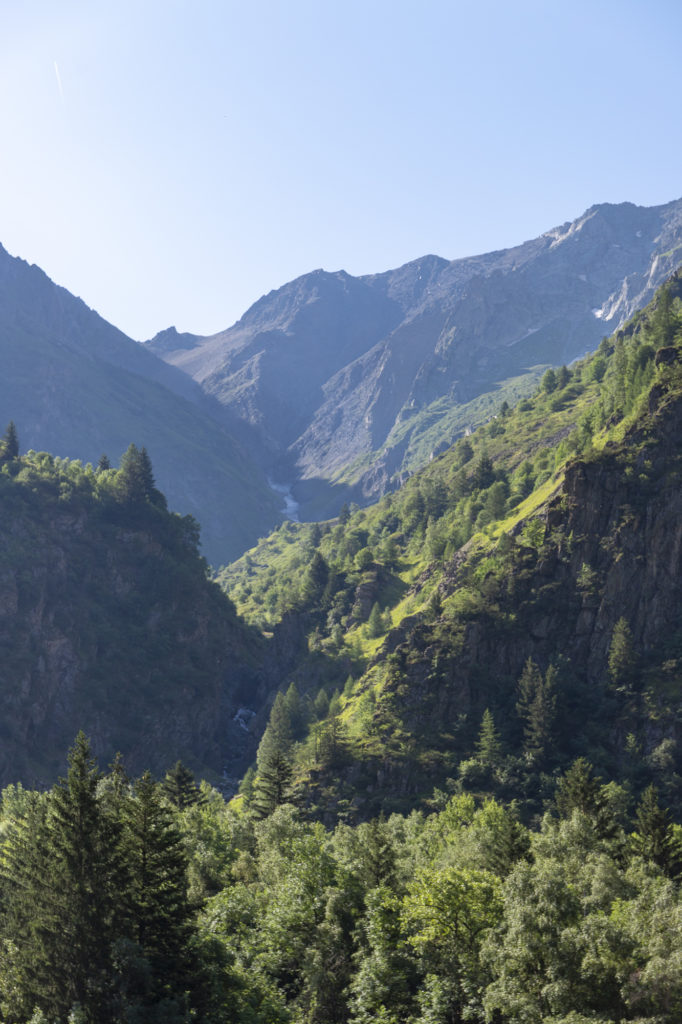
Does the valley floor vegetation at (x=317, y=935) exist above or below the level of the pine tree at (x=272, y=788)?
below

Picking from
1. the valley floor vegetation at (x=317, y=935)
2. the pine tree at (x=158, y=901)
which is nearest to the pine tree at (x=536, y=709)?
the valley floor vegetation at (x=317, y=935)

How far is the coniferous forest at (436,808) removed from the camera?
42594 millimetres

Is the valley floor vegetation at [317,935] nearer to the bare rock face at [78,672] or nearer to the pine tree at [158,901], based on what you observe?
the pine tree at [158,901]

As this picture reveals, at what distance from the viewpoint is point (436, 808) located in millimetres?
112188

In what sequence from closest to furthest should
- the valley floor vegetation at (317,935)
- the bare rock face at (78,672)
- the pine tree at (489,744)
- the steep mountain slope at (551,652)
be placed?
the valley floor vegetation at (317,935), the steep mountain slope at (551,652), the pine tree at (489,744), the bare rock face at (78,672)

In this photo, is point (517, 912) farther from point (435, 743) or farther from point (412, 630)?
point (412, 630)

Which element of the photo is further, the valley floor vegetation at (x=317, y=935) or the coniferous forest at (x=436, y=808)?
the coniferous forest at (x=436, y=808)

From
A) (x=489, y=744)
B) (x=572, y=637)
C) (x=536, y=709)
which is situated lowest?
(x=489, y=744)

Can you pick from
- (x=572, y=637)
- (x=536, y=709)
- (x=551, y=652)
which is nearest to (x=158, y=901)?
(x=536, y=709)

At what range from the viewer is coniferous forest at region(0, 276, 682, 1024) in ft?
140

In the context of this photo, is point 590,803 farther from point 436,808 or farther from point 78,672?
point 78,672

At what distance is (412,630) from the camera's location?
14600 centimetres

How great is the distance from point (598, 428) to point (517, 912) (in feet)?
462

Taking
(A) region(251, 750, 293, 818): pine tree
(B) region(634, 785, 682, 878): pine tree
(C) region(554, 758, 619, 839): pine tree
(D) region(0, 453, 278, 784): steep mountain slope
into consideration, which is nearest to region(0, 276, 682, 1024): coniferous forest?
(B) region(634, 785, 682, 878): pine tree
